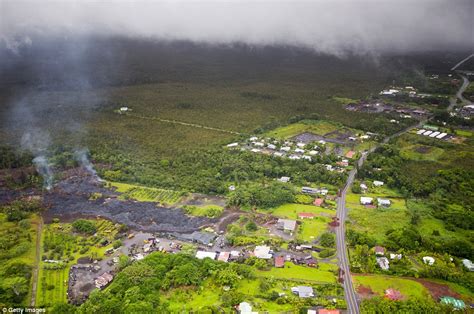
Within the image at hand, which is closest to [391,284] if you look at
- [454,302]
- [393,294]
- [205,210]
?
[393,294]

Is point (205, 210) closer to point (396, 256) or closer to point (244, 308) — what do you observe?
point (244, 308)

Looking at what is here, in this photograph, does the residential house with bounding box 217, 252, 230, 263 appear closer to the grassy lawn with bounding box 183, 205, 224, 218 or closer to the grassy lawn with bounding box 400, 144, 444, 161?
the grassy lawn with bounding box 183, 205, 224, 218

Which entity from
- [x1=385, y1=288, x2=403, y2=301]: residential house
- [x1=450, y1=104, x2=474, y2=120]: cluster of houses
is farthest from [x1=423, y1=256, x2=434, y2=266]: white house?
[x1=450, y1=104, x2=474, y2=120]: cluster of houses

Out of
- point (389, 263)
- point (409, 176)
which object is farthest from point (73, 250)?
point (409, 176)

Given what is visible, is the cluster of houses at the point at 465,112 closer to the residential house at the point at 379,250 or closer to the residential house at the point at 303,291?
the residential house at the point at 379,250

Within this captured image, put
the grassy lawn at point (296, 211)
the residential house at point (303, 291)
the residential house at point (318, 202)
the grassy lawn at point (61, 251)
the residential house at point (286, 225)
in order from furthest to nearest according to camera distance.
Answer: the residential house at point (318, 202) < the grassy lawn at point (296, 211) < the residential house at point (286, 225) < the grassy lawn at point (61, 251) < the residential house at point (303, 291)

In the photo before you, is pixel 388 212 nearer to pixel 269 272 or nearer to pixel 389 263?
pixel 389 263

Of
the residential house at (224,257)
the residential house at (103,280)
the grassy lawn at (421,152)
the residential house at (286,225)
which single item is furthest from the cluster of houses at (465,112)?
the residential house at (103,280)
